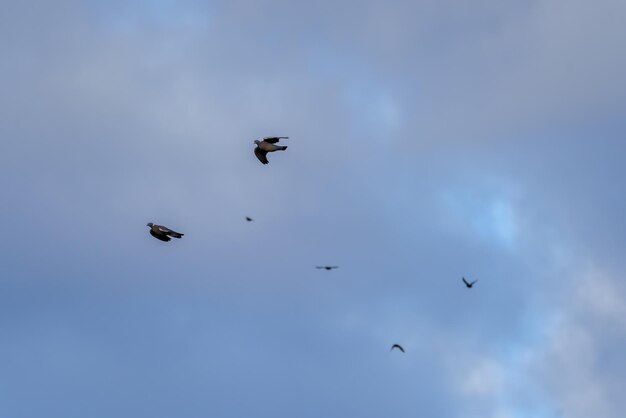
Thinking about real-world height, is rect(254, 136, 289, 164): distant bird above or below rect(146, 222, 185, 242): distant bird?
above

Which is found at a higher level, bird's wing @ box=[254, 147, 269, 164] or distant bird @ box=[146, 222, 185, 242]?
bird's wing @ box=[254, 147, 269, 164]

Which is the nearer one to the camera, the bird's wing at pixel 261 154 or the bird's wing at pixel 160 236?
the bird's wing at pixel 160 236

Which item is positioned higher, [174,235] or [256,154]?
[256,154]

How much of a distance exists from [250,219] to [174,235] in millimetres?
7064

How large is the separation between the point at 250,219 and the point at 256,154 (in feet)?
30.2

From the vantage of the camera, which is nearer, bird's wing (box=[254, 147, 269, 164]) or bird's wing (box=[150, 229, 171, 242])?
bird's wing (box=[150, 229, 171, 242])

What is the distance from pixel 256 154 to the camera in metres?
111

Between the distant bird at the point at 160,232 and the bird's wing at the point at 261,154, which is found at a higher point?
the bird's wing at the point at 261,154

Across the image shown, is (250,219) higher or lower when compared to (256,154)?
lower

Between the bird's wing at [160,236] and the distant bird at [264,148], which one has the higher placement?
the distant bird at [264,148]

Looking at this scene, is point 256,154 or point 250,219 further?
point 256,154

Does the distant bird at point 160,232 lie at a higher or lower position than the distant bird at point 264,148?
lower

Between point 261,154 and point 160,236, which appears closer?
point 160,236

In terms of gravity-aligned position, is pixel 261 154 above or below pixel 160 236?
above
